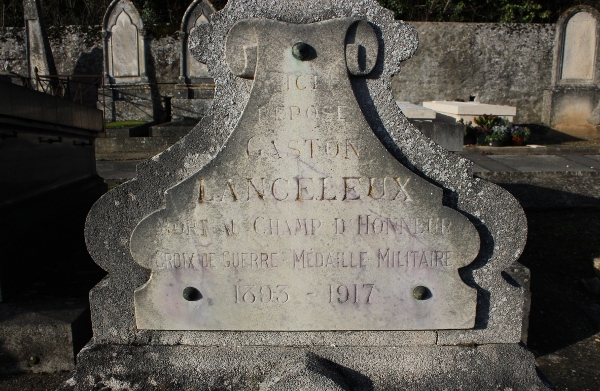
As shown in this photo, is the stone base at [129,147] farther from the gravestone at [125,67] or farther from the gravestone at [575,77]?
the gravestone at [575,77]

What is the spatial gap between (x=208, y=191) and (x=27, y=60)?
45.9 feet

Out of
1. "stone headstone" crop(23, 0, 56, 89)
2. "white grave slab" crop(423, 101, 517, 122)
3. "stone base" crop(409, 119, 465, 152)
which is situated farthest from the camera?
"stone headstone" crop(23, 0, 56, 89)

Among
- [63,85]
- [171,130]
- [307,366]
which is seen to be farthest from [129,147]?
[307,366]

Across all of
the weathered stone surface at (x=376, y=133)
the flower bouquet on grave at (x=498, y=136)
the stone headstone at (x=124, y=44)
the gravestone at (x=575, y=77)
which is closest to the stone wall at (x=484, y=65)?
the gravestone at (x=575, y=77)

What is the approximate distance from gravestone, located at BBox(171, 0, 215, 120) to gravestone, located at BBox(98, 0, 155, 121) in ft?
4.37

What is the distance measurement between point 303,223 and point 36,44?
13975 millimetres

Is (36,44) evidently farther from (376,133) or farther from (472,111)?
(376,133)

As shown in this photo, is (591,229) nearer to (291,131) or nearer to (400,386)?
(400,386)

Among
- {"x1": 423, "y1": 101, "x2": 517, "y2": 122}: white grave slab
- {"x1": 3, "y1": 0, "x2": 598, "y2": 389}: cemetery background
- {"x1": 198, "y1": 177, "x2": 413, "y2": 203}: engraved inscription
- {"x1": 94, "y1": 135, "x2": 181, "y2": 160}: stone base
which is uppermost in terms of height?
{"x1": 423, "y1": 101, "x2": 517, "y2": 122}: white grave slab

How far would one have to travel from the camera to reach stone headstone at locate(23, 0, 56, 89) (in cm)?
1334

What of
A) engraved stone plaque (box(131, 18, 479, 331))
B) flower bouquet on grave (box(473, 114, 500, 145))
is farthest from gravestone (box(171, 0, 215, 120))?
engraved stone plaque (box(131, 18, 479, 331))

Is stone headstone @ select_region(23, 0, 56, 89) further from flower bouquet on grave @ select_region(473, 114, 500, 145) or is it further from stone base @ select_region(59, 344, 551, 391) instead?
stone base @ select_region(59, 344, 551, 391)

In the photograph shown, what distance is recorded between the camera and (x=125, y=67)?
13.9 metres

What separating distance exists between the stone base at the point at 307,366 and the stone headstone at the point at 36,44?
13.1 metres
